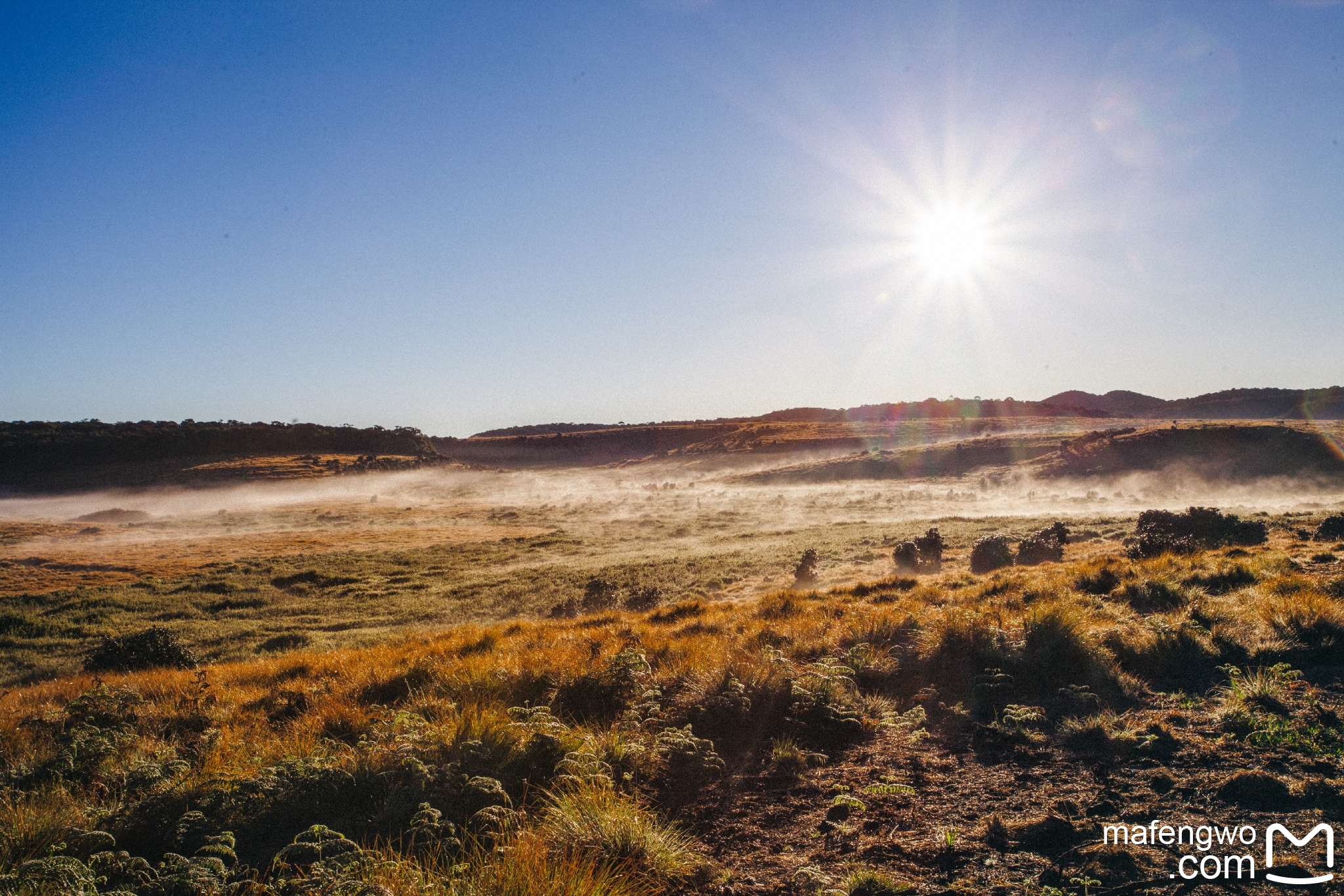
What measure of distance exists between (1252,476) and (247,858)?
54.6 m

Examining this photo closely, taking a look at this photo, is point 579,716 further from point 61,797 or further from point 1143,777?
point 1143,777

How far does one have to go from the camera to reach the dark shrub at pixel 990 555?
19.1 m

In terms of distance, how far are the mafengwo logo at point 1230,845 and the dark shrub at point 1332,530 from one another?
1828cm

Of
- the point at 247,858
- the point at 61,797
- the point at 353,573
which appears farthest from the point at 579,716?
the point at 353,573

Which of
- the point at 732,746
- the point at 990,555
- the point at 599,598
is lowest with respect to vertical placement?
the point at 599,598

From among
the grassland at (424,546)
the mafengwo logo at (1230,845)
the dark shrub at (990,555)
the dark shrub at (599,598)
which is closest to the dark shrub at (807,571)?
the grassland at (424,546)

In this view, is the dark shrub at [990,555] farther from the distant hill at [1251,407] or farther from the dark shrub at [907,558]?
the distant hill at [1251,407]

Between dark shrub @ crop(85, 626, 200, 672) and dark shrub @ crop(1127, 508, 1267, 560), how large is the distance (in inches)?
842

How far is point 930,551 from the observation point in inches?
830

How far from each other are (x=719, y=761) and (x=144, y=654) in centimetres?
1399

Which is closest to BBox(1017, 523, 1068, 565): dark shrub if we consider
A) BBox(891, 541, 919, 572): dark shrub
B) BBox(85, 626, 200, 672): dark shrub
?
BBox(891, 541, 919, 572): dark shrub

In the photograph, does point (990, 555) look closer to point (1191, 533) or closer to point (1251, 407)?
point (1191, 533)

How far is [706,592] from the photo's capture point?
19.7 meters

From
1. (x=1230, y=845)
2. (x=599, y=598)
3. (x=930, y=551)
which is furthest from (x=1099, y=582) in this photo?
(x=599, y=598)
